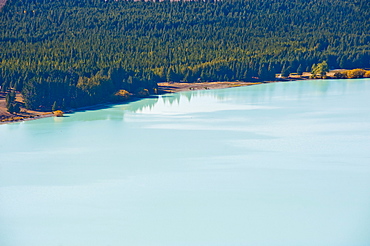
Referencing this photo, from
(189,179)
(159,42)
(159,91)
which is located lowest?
(189,179)

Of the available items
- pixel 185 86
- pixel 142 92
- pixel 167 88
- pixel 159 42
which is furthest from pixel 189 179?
pixel 159 42

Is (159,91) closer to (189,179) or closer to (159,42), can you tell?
(159,42)

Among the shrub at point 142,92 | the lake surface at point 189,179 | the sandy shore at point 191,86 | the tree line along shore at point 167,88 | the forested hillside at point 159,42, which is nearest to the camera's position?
the lake surface at point 189,179

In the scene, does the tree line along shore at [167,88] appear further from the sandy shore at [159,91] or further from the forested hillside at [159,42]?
the forested hillside at [159,42]

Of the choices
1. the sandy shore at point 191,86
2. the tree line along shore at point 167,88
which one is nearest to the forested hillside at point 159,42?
the tree line along shore at point 167,88

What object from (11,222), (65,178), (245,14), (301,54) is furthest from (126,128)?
(245,14)

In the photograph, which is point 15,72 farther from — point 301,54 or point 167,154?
point 301,54
